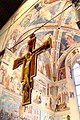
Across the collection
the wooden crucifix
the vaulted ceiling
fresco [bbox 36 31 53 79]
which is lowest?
the wooden crucifix

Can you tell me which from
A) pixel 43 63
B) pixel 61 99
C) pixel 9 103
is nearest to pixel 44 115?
pixel 61 99

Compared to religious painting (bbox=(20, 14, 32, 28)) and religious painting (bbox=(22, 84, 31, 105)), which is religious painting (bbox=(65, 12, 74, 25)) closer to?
religious painting (bbox=(20, 14, 32, 28))

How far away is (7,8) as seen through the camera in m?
9.14

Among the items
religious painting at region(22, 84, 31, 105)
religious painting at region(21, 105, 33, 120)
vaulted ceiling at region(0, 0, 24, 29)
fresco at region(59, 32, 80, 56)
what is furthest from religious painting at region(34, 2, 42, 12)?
religious painting at region(21, 105, 33, 120)

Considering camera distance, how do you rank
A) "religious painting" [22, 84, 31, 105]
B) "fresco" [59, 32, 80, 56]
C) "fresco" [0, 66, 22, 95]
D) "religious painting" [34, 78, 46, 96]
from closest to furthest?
"religious painting" [22, 84, 31, 105]
"fresco" [0, 66, 22, 95]
"religious painting" [34, 78, 46, 96]
"fresco" [59, 32, 80, 56]

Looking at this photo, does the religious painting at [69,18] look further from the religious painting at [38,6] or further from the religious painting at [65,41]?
the religious painting at [38,6]

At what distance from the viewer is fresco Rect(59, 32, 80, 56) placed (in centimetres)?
1126

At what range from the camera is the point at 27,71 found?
5613 mm

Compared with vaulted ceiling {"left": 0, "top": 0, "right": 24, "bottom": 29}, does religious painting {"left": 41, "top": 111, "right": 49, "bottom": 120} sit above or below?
below

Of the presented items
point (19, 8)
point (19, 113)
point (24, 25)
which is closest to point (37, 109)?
point (19, 113)

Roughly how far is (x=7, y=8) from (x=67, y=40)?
453cm

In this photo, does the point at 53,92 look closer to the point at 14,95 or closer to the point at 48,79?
the point at 48,79

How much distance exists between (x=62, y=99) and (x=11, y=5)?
635 cm

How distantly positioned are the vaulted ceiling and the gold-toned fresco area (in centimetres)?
75
